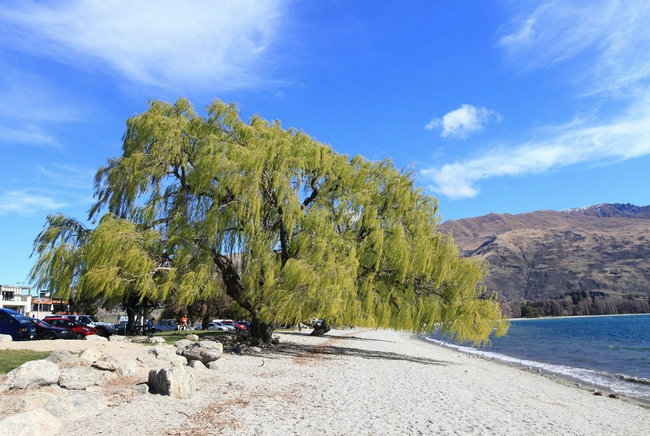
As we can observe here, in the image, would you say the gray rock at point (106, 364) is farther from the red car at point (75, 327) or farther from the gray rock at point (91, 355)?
the red car at point (75, 327)

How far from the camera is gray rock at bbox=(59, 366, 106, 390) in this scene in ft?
31.0

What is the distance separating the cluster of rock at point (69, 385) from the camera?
7074mm

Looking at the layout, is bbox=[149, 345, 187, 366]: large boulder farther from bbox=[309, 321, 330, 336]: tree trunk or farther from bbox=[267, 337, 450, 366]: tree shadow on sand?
bbox=[309, 321, 330, 336]: tree trunk

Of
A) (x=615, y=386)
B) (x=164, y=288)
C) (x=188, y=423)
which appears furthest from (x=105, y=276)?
(x=615, y=386)

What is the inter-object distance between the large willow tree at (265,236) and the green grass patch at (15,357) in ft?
10.5

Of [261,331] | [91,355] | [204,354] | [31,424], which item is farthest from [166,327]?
[31,424]

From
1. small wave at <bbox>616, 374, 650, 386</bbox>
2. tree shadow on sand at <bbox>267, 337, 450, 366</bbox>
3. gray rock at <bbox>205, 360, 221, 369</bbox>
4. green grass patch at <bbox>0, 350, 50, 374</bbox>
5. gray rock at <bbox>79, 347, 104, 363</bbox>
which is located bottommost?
small wave at <bbox>616, 374, 650, 386</bbox>

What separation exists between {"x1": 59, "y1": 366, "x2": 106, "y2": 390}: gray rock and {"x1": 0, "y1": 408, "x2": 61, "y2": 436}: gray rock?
208 cm

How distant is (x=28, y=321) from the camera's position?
22.1 meters

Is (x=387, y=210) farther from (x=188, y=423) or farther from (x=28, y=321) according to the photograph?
(x=28, y=321)

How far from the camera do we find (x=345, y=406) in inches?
413

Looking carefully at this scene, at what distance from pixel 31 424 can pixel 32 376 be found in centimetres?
281

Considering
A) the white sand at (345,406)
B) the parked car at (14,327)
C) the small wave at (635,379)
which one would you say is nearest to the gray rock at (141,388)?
the white sand at (345,406)

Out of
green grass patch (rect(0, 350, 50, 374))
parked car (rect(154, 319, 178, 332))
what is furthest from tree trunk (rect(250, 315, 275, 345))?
parked car (rect(154, 319, 178, 332))
